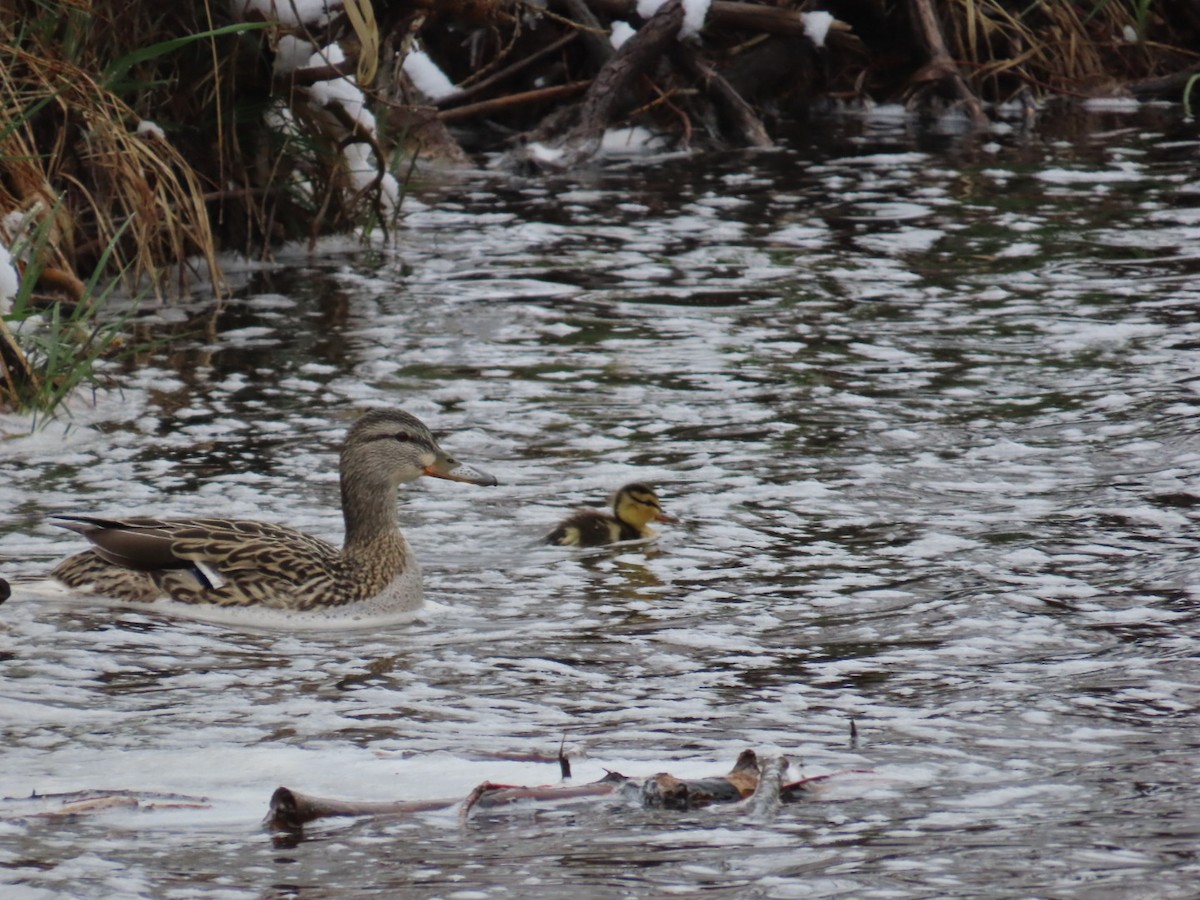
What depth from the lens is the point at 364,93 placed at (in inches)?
434

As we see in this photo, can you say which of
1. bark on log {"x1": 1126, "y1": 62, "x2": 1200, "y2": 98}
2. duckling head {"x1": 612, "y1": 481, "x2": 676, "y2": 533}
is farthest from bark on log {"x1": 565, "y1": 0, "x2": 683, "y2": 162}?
Result: duckling head {"x1": 612, "y1": 481, "x2": 676, "y2": 533}

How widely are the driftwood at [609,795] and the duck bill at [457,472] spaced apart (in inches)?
103

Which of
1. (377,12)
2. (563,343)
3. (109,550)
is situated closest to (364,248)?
(377,12)

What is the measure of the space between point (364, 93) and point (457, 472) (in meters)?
4.67

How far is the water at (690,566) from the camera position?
401 cm

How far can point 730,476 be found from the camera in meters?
7.47

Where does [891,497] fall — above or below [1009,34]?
below

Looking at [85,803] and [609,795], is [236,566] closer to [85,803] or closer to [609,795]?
[85,803]

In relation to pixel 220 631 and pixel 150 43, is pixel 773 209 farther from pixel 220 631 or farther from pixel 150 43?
pixel 220 631

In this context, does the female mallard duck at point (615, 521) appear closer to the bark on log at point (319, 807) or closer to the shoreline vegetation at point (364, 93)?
the shoreline vegetation at point (364, 93)

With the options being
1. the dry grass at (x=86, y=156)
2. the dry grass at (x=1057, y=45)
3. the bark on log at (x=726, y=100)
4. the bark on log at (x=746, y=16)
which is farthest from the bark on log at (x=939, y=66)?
the dry grass at (x=86, y=156)

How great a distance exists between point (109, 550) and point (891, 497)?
2.64 m

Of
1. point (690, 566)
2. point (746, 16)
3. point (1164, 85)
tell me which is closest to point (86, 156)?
point (690, 566)

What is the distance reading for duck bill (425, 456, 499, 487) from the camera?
6.82 m
